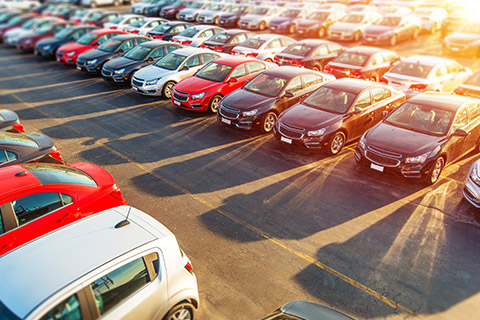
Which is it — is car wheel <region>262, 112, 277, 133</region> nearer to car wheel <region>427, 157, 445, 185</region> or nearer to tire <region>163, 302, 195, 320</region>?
car wheel <region>427, 157, 445, 185</region>

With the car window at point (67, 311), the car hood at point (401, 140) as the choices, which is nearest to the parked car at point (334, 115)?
the car hood at point (401, 140)

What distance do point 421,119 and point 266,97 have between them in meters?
4.43

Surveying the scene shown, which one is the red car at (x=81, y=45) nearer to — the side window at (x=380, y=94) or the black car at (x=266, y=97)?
the black car at (x=266, y=97)

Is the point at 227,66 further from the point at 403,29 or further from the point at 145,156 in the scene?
the point at 403,29

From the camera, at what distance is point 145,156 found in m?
10.2

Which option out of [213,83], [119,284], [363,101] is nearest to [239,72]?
[213,83]

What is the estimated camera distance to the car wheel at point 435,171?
866 cm

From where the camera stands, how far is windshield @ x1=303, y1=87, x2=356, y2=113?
10525 mm

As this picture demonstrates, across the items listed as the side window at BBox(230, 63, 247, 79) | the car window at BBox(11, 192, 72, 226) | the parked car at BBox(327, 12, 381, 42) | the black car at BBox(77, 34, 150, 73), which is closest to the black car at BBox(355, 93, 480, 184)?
the side window at BBox(230, 63, 247, 79)

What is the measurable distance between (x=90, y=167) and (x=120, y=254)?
322cm

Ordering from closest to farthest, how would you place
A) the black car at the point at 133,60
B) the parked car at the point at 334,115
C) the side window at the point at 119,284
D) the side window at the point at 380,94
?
the side window at the point at 119,284 < the parked car at the point at 334,115 < the side window at the point at 380,94 < the black car at the point at 133,60

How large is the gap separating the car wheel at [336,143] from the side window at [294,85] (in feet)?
8.38

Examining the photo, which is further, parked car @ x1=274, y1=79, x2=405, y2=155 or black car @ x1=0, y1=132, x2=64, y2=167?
parked car @ x1=274, y1=79, x2=405, y2=155

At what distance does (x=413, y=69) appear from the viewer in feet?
45.3
